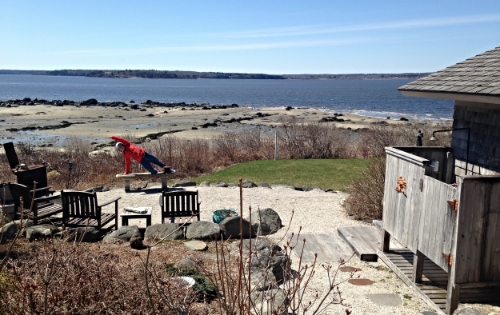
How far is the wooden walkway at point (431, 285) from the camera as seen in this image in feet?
22.1

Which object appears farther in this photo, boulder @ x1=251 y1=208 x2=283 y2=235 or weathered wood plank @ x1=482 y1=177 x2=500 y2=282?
boulder @ x1=251 y1=208 x2=283 y2=235

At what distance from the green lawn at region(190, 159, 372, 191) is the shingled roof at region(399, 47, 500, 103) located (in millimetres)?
6802

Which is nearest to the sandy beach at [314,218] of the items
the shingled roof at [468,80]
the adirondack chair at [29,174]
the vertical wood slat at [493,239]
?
the vertical wood slat at [493,239]

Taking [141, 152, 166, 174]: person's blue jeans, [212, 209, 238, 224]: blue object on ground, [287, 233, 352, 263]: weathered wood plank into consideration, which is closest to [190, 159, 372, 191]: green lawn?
[141, 152, 166, 174]: person's blue jeans

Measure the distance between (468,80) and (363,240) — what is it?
11.3 ft

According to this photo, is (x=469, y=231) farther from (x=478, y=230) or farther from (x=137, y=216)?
(x=137, y=216)

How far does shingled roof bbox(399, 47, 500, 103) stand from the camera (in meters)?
7.41

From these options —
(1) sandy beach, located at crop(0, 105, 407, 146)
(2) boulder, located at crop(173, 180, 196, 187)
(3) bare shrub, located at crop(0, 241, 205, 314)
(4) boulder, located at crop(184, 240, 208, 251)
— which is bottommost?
(1) sandy beach, located at crop(0, 105, 407, 146)

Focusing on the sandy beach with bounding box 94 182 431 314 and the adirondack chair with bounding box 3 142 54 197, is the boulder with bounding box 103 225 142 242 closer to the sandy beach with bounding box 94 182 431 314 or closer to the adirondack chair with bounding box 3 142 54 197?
the sandy beach with bounding box 94 182 431 314

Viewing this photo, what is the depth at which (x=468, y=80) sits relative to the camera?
812 centimetres

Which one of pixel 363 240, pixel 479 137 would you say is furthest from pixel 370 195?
pixel 479 137

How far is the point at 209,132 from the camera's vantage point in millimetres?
40469

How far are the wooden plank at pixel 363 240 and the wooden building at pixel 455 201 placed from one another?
26 centimetres

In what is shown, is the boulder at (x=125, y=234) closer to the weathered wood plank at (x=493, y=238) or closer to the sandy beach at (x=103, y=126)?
the weathered wood plank at (x=493, y=238)
